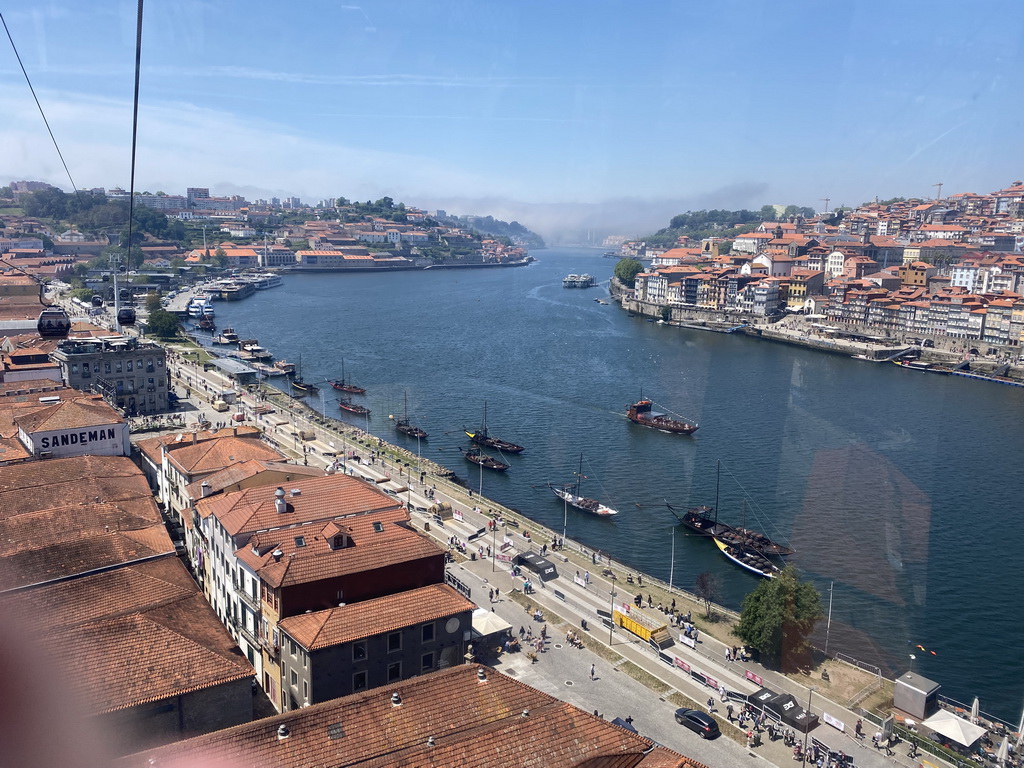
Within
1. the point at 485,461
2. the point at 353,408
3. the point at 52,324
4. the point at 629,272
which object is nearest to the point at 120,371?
the point at 353,408

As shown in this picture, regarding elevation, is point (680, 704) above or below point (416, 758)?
Answer: below

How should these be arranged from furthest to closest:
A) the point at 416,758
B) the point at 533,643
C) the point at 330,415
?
the point at 330,415, the point at 533,643, the point at 416,758

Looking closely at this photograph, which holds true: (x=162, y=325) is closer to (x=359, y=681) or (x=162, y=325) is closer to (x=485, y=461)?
(x=485, y=461)

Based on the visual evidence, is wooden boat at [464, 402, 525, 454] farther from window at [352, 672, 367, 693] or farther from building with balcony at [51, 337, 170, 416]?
window at [352, 672, 367, 693]

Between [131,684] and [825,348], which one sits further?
[825,348]

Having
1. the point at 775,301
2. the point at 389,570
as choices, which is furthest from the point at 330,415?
the point at 775,301

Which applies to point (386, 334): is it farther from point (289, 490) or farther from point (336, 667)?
point (336, 667)
